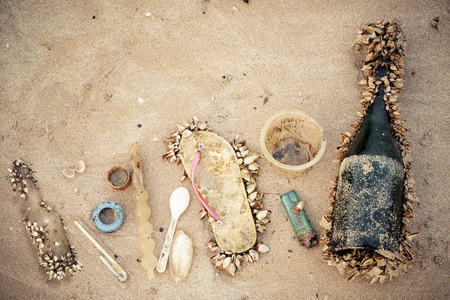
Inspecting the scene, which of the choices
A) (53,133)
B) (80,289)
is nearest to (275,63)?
(53,133)

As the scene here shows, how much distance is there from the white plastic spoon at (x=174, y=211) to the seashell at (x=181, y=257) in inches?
1.9

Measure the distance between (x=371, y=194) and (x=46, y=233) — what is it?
2.58m

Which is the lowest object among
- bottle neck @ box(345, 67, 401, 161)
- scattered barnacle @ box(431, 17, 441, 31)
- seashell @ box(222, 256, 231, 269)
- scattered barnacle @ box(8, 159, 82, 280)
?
scattered barnacle @ box(8, 159, 82, 280)

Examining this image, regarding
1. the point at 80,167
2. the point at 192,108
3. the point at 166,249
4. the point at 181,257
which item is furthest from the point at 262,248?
the point at 80,167

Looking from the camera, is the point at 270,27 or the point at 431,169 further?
the point at 270,27

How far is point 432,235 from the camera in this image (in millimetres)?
2623

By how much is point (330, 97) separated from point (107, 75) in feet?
6.72

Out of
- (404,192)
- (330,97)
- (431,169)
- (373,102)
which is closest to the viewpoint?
(404,192)

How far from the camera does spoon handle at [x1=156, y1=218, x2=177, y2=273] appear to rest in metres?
2.69

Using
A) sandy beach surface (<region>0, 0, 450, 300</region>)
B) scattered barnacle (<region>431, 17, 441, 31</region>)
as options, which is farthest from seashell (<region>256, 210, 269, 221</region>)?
scattered barnacle (<region>431, 17, 441, 31</region>)

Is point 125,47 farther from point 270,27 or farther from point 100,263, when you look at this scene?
point 100,263

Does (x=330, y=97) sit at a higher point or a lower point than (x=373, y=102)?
lower

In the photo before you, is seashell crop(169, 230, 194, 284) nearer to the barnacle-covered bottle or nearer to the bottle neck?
the barnacle-covered bottle

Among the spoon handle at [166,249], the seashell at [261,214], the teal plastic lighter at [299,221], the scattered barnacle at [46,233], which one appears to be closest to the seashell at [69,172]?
the scattered barnacle at [46,233]
